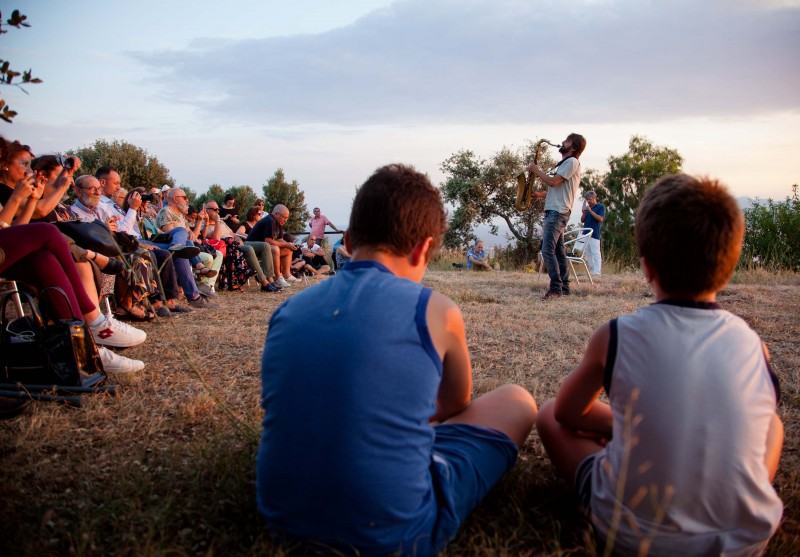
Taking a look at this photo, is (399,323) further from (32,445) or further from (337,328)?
(32,445)

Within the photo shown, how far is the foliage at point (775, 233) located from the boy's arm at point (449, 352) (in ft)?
39.4

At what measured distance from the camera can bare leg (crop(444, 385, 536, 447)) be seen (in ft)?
5.93

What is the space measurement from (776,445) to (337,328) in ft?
4.11

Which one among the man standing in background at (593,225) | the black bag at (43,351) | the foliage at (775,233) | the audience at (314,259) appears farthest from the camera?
the foliage at (775,233)

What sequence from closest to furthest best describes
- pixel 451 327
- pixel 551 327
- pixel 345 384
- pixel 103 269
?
pixel 345 384, pixel 451 327, pixel 103 269, pixel 551 327

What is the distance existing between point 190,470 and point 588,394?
149cm

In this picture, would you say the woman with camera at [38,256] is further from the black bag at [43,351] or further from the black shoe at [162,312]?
the black shoe at [162,312]

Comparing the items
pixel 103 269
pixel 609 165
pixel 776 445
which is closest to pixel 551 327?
pixel 776 445

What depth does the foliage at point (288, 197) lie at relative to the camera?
24516mm

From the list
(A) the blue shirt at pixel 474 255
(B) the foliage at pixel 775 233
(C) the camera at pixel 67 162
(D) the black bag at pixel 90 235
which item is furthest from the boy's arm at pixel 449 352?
(A) the blue shirt at pixel 474 255

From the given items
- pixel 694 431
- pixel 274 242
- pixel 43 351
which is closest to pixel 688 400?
pixel 694 431

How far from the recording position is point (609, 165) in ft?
79.5

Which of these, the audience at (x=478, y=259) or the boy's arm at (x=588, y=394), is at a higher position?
the boy's arm at (x=588, y=394)

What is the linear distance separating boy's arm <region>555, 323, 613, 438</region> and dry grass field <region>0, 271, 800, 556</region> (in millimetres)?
312
